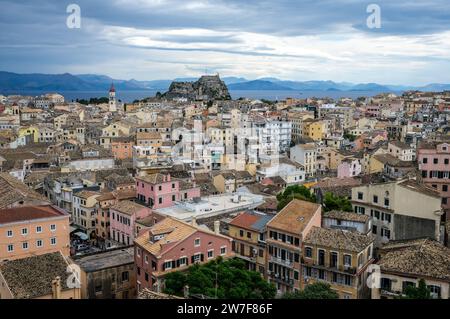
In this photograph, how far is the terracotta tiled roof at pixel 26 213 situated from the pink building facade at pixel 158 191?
568 centimetres

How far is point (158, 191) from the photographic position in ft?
82.6

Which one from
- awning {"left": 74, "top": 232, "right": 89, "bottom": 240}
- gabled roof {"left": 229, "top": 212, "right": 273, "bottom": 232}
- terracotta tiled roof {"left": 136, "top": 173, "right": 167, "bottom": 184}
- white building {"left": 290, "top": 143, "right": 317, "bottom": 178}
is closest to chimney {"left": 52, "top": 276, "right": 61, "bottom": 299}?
gabled roof {"left": 229, "top": 212, "right": 273, "bottom": 232}

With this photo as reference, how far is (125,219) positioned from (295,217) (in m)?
9.77

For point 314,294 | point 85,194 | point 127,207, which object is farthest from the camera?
point 85,194

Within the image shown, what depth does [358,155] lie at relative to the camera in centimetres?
3984

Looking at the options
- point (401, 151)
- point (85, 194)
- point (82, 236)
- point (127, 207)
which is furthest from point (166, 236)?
point (401, 151)

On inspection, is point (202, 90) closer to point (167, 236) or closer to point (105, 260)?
point (105, 260)

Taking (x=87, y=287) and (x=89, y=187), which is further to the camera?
(x=89, y=187)

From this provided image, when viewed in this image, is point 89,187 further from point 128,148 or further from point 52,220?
point 128,148

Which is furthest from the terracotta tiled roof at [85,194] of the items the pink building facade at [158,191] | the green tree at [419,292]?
the green tree at [419,292]

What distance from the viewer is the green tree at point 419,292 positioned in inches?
493

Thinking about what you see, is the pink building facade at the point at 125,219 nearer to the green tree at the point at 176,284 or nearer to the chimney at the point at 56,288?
the chimney at the point at 56,288
